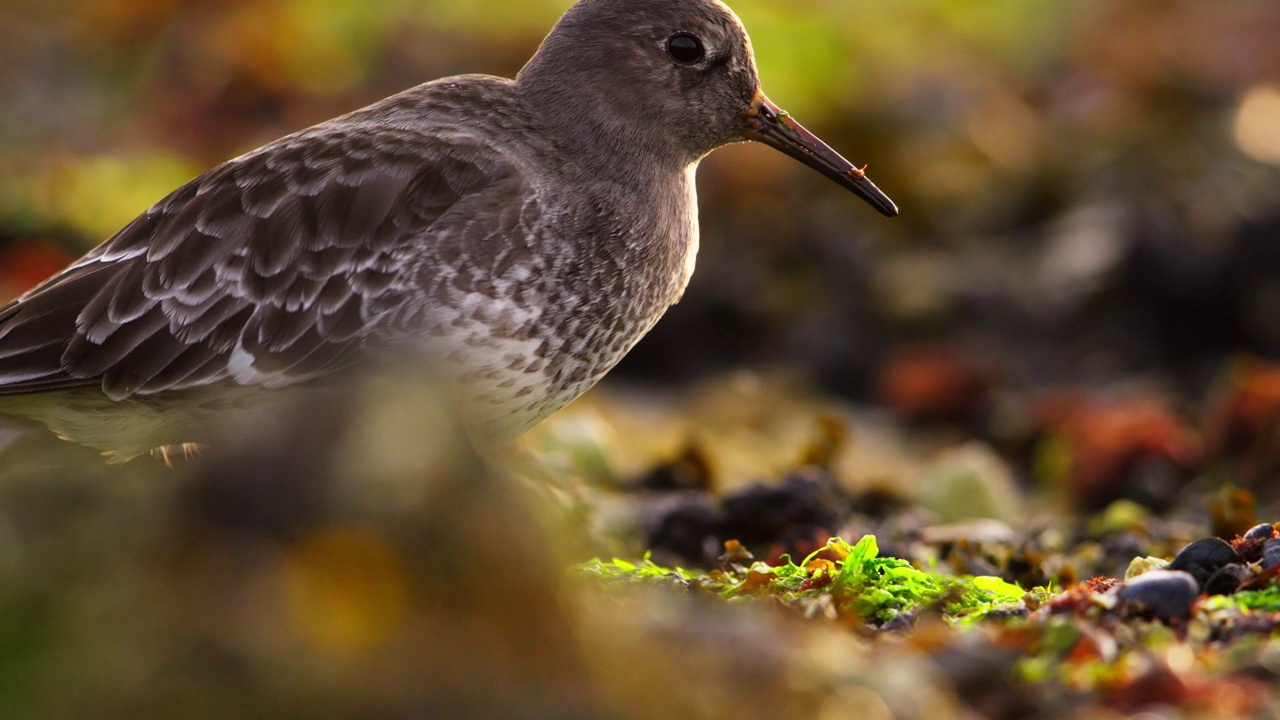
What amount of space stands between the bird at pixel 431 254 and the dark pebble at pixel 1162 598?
2016mm

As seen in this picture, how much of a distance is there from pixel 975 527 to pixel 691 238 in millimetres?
2113

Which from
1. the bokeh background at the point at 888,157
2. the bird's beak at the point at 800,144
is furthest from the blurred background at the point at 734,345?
the bird's beak at the point at 800,144

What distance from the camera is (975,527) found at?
6.71 m

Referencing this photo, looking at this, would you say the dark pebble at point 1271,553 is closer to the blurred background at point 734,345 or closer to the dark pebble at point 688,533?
the blurred background at point 734,345

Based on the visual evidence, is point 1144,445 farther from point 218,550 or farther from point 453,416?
Answer: point 218,550

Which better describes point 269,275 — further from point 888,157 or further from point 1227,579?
point 888,157

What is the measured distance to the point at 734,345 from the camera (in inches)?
443

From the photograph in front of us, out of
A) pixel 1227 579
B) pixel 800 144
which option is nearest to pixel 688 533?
pixel 800 144

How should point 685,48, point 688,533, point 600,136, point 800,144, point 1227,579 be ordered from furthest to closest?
point 688,533 → point 800,144 → point 685,48 → point 600,136 → point 1227,579

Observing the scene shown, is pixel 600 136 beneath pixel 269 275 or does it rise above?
above

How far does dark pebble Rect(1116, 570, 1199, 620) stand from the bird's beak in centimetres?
227

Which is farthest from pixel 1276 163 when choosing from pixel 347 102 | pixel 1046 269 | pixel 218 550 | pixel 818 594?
pixel 218 550

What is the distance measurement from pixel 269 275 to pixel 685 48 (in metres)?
1.79

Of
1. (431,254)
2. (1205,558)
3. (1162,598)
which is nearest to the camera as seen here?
(1162,598)
